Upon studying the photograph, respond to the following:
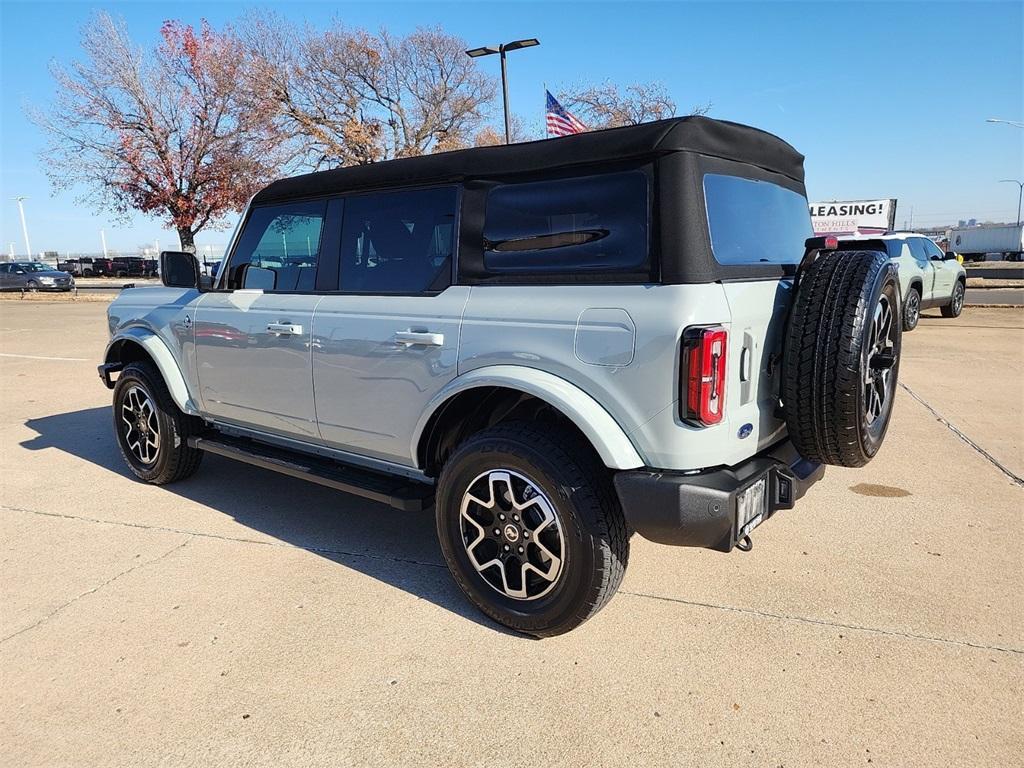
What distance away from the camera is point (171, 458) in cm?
466

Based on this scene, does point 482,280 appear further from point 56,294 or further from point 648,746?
point 56,294

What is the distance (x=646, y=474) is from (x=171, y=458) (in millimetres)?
3504

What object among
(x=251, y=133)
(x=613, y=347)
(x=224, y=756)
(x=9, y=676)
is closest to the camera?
(x=224, y=756)

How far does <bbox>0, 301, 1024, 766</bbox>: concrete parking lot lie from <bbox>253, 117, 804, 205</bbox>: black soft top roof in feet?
6.38

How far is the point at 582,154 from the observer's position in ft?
8.90

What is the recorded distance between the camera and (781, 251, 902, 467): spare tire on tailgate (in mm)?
2568

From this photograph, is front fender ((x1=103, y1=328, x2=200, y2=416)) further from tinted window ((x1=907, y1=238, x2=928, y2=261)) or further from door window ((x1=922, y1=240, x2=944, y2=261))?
door window ((x1=922, y1=240, x2=944, y2=261))

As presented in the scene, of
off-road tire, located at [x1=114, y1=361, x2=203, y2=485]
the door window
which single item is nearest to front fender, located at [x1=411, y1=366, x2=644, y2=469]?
off-road tire, located at [x1=114, y1=361, x2=203, y2=485]

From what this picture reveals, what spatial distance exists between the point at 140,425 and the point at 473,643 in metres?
3.18

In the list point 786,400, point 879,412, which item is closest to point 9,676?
point 786,400

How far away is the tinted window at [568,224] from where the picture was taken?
262 cm

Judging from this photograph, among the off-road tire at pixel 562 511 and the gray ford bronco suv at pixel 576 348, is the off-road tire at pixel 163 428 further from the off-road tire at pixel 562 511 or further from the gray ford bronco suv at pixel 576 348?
the off-road tire at pixel 562 511

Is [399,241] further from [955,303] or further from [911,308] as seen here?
[955,303]

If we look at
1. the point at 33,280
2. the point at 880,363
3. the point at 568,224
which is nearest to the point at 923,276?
the point at 880,363
